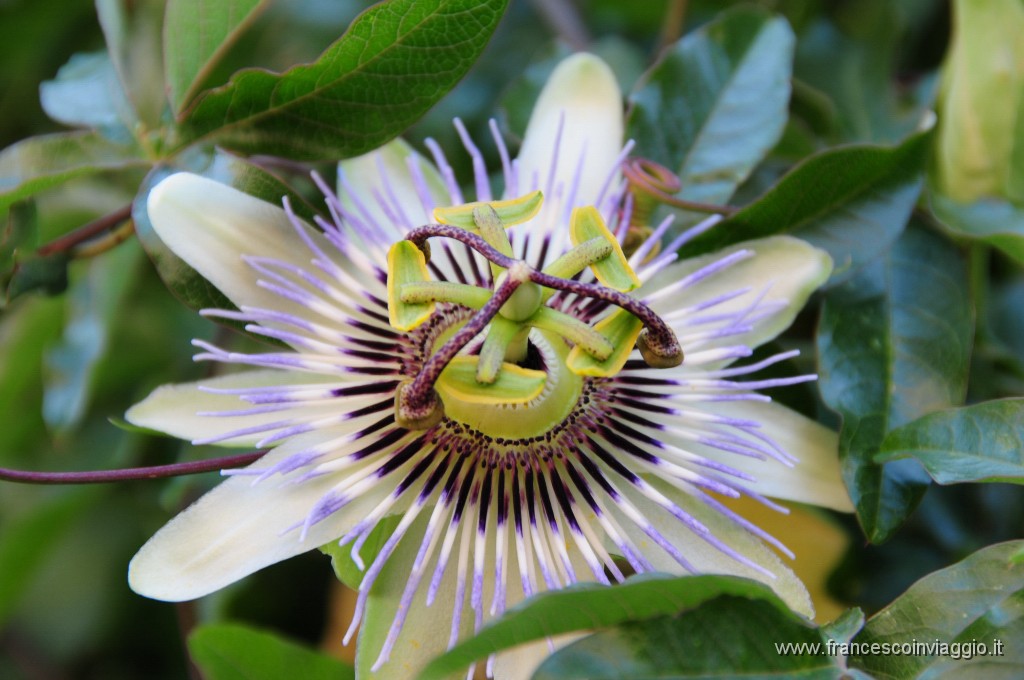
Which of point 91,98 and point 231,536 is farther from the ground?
point 91,98

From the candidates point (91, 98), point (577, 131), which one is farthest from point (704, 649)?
point (91, 98)

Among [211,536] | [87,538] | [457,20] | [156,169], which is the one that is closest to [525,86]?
[457,20]

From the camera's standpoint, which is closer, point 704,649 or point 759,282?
point 704,649

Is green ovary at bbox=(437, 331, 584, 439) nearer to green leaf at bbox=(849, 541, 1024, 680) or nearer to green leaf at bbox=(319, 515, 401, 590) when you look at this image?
green leaf at bbox=(319, 515, 401, 590)

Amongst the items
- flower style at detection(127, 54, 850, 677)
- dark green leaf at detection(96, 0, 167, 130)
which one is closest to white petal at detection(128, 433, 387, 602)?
flower style at detection(127, 54, 850, 677)

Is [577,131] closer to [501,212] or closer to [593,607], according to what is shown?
[501,212]

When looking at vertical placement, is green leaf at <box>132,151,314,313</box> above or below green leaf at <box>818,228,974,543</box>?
above
